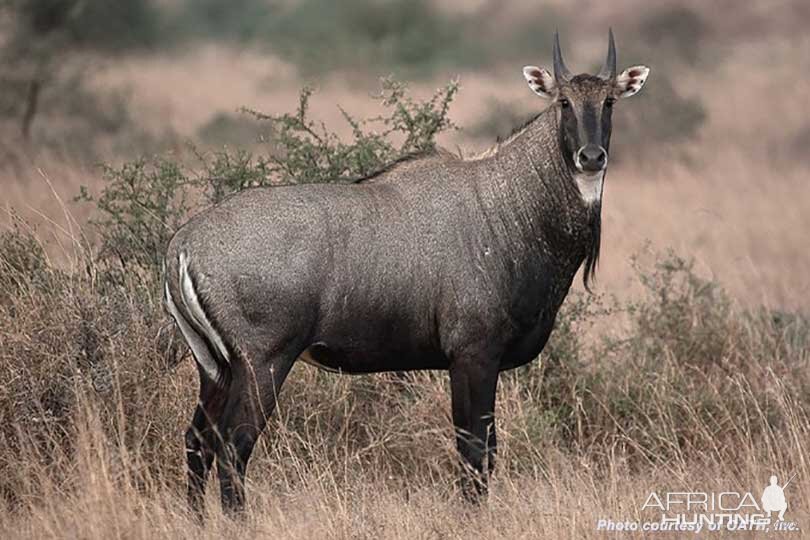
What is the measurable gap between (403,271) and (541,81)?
1.56 meters

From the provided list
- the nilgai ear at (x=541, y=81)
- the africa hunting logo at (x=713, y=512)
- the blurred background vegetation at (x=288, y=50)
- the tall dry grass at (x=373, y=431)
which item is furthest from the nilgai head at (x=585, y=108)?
the blurred background vegetation at (x=288, y=50)

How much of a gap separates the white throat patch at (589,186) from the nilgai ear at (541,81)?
1.81 ft

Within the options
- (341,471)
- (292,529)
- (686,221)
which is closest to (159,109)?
(686,221)

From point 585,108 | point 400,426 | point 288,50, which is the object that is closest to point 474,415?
point 400,426

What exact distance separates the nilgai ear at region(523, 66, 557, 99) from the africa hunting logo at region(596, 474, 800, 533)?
239 cm

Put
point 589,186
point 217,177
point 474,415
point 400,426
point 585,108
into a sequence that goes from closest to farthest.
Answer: point 474,415
point 585,108
point 589,186
point 400,426
point 217,177

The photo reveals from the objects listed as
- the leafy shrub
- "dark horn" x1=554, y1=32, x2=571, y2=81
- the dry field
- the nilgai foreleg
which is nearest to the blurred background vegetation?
the dry field

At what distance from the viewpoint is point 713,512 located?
7953 millimetres

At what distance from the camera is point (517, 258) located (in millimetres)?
8383

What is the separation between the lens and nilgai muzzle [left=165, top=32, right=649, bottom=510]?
305 inches

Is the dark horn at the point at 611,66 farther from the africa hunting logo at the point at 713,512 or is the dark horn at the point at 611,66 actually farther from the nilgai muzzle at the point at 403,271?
the africa hunting logo at the point at 713,512

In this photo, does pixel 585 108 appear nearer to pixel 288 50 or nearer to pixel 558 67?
pixel 558 67

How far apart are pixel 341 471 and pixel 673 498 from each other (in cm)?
203

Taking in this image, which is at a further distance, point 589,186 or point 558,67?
point 558,67
